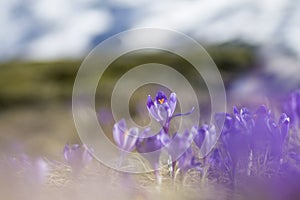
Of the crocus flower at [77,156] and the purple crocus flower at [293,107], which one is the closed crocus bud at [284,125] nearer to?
the purple crocus flower at [293,107]

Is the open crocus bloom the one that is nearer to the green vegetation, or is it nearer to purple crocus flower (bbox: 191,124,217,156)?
purple crocus flower (bbox: 191,124,217,156)

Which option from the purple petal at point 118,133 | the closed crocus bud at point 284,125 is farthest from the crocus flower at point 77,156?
the closed crocus bud at point 284,125

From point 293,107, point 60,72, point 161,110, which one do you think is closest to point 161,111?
point 161,110

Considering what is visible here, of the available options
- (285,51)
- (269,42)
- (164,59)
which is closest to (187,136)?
(285,51)

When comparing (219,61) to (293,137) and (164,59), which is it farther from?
(293,137)

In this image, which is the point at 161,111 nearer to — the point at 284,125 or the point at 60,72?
the point at 284,125

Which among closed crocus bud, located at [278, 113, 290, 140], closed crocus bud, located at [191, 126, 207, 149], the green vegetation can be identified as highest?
the green vegetation

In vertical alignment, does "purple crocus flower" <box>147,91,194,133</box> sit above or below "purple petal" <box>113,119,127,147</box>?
above

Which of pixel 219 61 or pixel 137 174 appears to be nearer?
pixel 137 174

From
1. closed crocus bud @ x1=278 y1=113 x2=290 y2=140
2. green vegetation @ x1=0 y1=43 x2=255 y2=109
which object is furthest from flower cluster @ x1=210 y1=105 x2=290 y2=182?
green vegetation @ x1=0 y1=43 x2=255 y2=109
